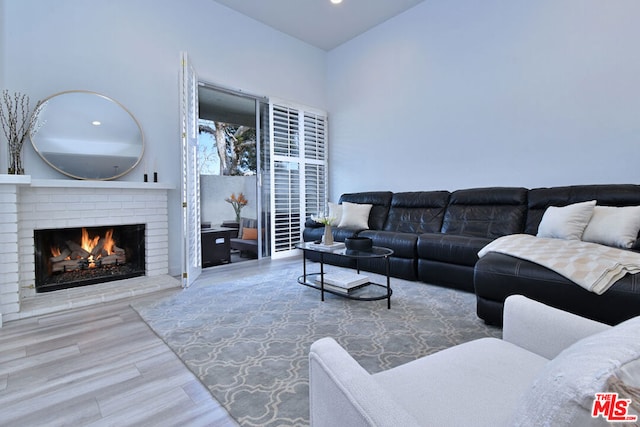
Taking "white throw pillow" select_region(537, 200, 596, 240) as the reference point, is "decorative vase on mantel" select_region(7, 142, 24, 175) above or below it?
above

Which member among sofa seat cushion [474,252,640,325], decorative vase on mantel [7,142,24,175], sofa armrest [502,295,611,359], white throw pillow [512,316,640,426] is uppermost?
decorative vase on mantel [7,142,24,175]

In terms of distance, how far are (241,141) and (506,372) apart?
5445 mm

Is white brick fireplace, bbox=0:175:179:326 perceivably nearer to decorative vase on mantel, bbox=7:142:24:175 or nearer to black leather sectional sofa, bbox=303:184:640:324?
decorative vase on mantel, bbox=7:142:24:175

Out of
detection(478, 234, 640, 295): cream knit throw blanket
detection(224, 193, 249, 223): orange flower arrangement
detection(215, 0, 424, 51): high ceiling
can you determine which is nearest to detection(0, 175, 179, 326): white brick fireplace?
detection(224, 193, 249, 223): orange flower arrangement

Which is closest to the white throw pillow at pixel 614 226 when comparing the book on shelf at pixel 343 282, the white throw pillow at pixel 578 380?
the book on shelf at pixel 343 282

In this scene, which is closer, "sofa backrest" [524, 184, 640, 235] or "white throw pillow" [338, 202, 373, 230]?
"sofa backrest" [524, 184, 640, 235]

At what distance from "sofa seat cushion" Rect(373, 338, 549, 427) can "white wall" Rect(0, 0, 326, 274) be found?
352 centimetres

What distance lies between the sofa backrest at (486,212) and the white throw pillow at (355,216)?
1.03 meters

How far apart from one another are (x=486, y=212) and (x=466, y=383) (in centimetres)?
306

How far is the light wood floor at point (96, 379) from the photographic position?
1.35m

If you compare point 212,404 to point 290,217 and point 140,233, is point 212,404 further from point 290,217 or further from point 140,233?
point 290,217

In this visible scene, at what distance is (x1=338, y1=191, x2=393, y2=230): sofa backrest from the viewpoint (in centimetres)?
440

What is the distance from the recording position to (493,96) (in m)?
3.72

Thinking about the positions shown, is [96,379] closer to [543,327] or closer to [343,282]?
[343,282]
